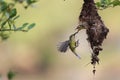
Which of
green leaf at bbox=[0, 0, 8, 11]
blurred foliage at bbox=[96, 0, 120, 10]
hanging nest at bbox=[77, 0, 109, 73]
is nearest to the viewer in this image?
hanging nest at bbox=[77, 0, 109, 73]

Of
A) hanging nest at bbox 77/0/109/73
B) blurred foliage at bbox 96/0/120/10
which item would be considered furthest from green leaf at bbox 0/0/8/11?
hanging nest at bbox 77/0/109/73

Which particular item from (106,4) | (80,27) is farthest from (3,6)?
(80,27)

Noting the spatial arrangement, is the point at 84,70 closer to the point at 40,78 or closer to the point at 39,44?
the point at 40,78

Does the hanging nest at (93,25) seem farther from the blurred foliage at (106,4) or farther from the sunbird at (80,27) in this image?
the blurred foliage at (106,4)

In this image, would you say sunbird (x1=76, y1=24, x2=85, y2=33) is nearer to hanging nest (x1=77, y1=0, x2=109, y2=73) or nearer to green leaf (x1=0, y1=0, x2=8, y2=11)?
hanging nest (x1=77, y1=0, x2=109, y2=73)

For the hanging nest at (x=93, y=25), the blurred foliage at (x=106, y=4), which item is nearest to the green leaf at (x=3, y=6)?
the blurred foliage at (x=106, y=4)

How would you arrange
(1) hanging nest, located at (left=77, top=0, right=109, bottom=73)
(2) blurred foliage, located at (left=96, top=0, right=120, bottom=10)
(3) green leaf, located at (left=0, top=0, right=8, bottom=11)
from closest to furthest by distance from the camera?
(1) hanging nest, located at (left=77, top=0, right=109, bottom=73), (2) blurred foliage, located at (left=96, top=0, right=120, bottom=10), (3) green leaf, located at (left=0, top=0, right=8, bottom=11)

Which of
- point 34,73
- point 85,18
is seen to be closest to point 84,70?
point 34,73

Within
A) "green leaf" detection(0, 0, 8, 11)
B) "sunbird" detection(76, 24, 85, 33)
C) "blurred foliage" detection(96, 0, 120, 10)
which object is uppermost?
"green leaf" detection(0, 0, 8, 11)

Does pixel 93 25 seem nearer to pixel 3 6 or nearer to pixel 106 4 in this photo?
pixel 106 4
